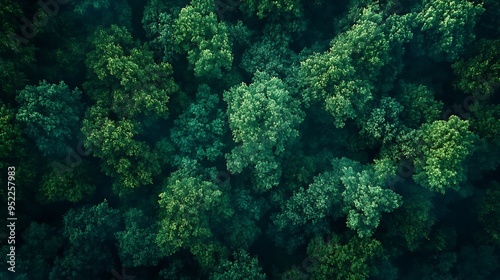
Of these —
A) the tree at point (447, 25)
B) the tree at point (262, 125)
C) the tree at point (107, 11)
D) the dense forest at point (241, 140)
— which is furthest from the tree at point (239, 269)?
the tree at point (447, 25)

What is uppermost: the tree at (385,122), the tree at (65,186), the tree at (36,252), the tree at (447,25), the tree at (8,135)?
the tree at (447,25)

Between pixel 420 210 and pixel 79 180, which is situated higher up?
pixel 79 180

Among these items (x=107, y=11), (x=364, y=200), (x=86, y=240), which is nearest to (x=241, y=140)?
(x=364, y=200)

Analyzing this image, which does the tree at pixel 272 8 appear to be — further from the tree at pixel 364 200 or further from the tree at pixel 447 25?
the tree at pixel 364 200

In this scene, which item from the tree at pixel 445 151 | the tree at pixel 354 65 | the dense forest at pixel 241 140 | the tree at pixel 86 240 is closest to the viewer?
the tree at pixel 445 151

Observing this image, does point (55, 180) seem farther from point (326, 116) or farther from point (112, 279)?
point (326, 116)

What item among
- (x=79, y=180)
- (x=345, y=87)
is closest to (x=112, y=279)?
(x=79, y=180)
